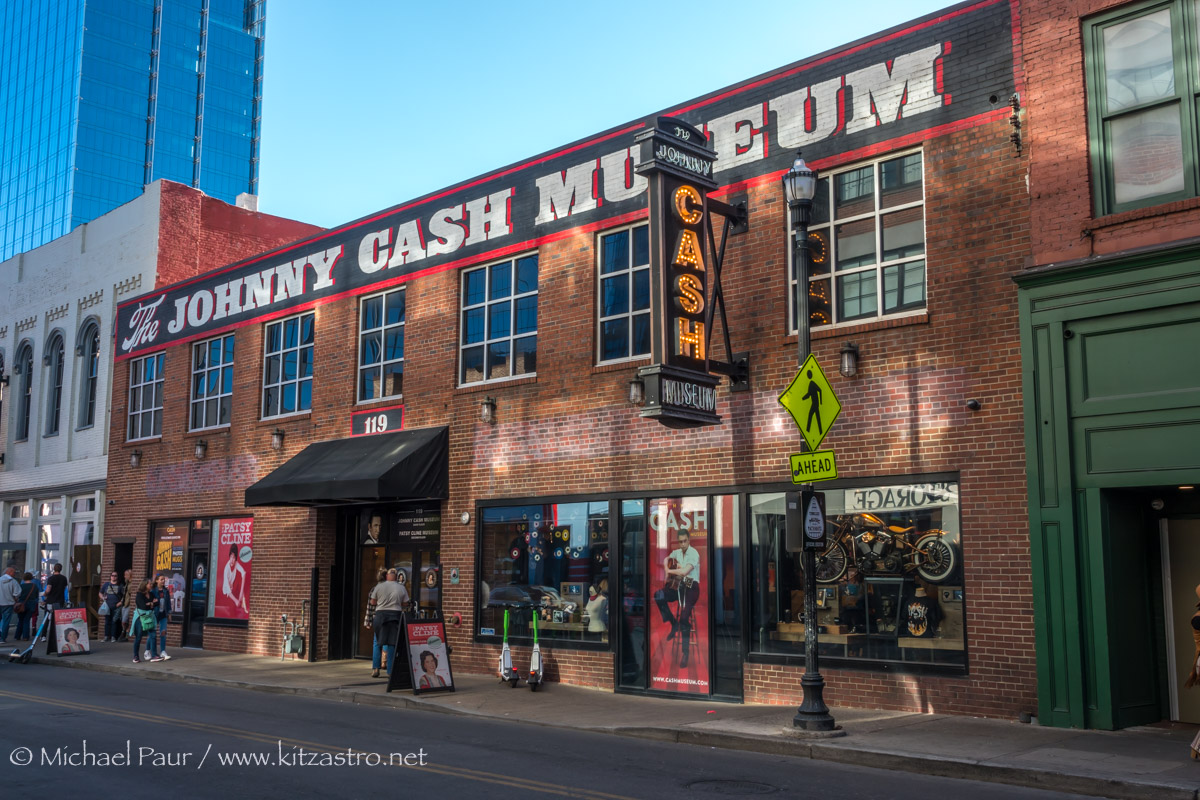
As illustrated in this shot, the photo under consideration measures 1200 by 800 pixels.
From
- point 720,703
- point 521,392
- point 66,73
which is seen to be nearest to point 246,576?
point 521,392

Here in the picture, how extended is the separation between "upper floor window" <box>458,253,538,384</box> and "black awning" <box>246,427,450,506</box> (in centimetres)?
143

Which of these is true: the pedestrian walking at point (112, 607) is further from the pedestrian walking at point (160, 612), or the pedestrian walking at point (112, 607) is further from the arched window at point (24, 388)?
the arched window at point (24, 388)

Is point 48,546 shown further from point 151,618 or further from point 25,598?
point 151,618

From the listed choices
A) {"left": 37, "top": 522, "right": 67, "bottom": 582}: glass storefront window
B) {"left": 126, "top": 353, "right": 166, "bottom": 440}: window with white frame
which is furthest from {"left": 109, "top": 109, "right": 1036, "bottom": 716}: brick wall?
{"left": 37, "top": 522, "right": 67, "bottom": 582}: glass storefront window

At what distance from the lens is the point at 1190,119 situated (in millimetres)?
11047

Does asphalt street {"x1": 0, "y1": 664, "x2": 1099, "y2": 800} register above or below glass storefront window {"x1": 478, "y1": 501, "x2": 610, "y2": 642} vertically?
below

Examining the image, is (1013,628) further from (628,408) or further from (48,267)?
(48,267)

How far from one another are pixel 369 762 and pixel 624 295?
28.1 feet

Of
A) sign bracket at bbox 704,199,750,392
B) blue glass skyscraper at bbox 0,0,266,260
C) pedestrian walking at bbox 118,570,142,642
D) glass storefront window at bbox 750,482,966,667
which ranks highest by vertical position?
blue glass skyscraper at bbox 0,0,266,260

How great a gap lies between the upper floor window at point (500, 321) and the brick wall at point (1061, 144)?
8.31 metres

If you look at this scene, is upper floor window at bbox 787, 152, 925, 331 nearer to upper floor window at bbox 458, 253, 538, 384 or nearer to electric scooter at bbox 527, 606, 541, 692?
upper floor window at bbox 458, 253, 538, 384

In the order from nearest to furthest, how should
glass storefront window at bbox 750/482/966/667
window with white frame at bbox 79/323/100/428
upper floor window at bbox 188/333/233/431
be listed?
glass storefront window at bbox 750/482/966/667 → upper floor window at bbox 188/333/233/431 → window with white frame at bbox 79/323/100/428

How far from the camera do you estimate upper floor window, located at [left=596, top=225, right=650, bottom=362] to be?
52.9 ft

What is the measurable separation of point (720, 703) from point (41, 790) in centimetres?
840
